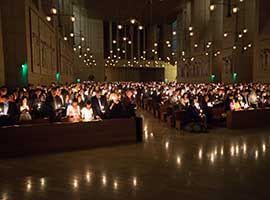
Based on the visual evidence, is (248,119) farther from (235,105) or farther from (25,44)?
(25,44)

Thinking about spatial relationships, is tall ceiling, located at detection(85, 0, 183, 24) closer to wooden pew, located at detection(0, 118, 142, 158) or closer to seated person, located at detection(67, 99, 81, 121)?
seated person, located at detection(67, 99, 81, 121)

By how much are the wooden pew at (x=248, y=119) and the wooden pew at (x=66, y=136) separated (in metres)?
3.87

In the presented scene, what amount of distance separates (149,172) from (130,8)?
117ft

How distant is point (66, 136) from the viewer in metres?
7.35

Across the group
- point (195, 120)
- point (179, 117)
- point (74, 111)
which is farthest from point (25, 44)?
point (195, 120)

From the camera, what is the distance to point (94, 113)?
31.5 feet

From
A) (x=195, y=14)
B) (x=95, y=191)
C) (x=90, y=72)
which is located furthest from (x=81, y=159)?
(x=90, y=72)

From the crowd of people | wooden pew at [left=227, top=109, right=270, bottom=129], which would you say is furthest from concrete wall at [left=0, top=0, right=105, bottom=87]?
wooden pew at [left=227, top=109, right=270, bottom=129]

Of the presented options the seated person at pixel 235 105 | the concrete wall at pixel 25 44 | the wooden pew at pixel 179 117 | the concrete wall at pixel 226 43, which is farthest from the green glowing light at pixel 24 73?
the concrete wall at pixel 226 43

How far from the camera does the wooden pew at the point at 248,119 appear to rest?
10070 mm

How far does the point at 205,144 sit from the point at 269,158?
183 cm

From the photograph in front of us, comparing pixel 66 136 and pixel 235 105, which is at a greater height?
pixel 235 105

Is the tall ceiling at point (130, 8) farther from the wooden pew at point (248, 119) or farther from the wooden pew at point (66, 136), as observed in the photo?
the wooden pew at point (66, 136)

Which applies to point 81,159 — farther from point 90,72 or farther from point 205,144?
point 90,72
